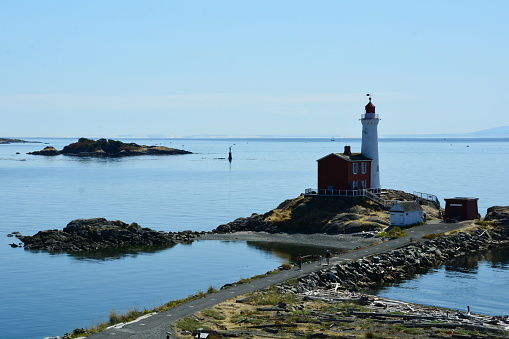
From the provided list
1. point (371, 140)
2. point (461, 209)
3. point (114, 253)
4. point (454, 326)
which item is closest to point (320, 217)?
point (371, 140)

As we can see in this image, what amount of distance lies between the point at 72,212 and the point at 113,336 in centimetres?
6989

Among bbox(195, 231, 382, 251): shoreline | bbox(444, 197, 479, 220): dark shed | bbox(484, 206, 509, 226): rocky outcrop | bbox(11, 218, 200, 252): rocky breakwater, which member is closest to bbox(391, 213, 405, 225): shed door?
bbox(195, 231, 382, 251): shoreline

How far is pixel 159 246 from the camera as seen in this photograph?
68.6 metres

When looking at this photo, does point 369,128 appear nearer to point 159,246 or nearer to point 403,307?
point 159,246

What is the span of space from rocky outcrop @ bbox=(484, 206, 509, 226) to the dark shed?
1777mm

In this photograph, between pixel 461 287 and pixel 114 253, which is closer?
pixel 461 287

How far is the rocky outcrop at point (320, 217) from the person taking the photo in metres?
69.9

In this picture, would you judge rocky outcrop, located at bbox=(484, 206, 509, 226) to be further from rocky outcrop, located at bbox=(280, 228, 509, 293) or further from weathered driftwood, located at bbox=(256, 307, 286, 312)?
weathered driftwood, located at bbox=(256, 307, 286, 312)

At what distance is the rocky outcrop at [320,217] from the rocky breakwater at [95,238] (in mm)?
8444

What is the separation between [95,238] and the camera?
68.1 m

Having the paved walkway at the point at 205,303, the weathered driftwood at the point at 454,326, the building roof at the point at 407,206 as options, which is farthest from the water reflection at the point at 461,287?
the building roof at the point at 407,206

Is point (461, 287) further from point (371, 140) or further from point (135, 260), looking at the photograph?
point (371, 140)

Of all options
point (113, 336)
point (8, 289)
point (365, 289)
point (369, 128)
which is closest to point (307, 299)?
point (365, 289)

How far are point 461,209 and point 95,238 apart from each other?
3885 cm
